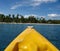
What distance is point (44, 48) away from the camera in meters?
1.88

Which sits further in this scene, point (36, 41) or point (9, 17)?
point (9, 17)

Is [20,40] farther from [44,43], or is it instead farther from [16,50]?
[44,43]

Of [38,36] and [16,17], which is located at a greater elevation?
[38,36]

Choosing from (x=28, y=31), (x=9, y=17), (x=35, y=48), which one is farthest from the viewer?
(x=9, y=17)

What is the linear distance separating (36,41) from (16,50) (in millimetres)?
199

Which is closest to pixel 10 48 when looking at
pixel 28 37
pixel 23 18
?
pixel 28 37

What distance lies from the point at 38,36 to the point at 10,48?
0.92ft

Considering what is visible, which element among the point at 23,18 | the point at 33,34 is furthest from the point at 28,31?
the point at 23,18

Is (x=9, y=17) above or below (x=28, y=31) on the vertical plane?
below

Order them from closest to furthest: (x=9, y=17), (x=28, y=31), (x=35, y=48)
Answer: (x=35, y=48) → (x=28, y=31) → (x=9, y=17)

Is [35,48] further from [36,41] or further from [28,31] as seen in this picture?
[28,31]

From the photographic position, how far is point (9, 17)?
155 meters

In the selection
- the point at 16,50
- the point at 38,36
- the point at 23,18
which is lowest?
the point at 23,18

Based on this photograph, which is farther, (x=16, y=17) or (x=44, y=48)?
(x=16, y=17)
